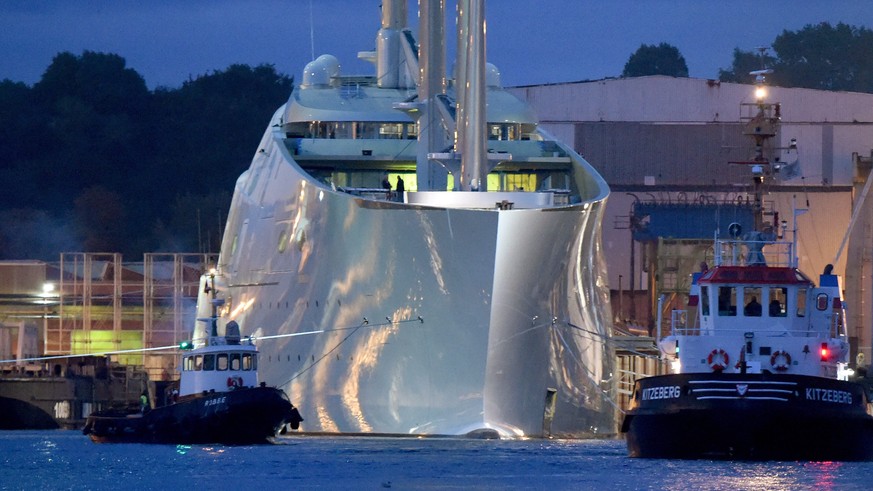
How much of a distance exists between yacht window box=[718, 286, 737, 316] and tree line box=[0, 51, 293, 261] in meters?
69.8

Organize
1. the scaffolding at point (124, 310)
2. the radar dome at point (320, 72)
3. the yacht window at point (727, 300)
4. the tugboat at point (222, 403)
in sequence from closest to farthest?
the yacht window at point (727, 300), the tugboat at point (222, 403), the radar dome at point (320, 72), the scaffolding at point (124, 310)

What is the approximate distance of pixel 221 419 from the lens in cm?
4959

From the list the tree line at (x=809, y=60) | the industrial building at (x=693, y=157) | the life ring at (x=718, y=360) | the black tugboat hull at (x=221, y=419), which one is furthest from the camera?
the tree line at (x=809, y=60)

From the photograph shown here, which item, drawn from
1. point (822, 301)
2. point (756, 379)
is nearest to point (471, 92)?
point (822, 301)

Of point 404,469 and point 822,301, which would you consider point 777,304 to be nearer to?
point 822,301

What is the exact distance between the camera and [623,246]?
Result: 8269 centimetres

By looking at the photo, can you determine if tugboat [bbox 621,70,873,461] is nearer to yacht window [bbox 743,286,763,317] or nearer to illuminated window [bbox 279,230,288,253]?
yacht window [bbox 743,286,763,317]

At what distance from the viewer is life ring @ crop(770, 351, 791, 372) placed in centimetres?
4181

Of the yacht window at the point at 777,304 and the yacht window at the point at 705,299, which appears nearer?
the yacht window at the point at 777,304

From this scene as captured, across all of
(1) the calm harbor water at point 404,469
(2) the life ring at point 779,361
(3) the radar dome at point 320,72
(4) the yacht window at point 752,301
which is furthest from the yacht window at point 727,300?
(3) the radar dome at point 320,72

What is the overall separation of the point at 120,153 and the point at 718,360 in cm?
8789

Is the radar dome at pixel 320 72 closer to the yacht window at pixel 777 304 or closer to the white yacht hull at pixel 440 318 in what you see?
the white yacht hull at pixel 440 318

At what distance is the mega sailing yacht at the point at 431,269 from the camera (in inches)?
1818

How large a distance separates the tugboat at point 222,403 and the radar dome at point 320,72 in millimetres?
9301
